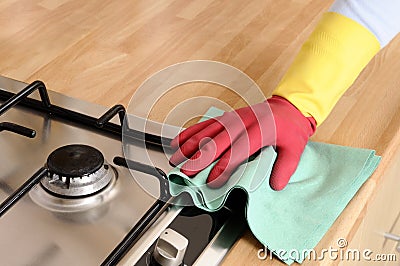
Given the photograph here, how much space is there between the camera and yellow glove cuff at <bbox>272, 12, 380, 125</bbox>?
901 millimetres

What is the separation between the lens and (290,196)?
77cm

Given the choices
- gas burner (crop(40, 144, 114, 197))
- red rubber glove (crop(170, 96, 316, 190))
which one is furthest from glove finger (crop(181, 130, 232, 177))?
gas burner (crop(40, 144, 114, 197))

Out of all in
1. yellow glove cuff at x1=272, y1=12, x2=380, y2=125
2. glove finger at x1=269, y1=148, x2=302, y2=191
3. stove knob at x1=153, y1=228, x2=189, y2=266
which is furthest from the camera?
yellow glove cuff at x1=272, y1=12, x2=380, y2=125

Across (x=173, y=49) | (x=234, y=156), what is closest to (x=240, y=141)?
(x=234, y=156)

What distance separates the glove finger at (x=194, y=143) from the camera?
79cm

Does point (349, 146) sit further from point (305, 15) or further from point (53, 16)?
point (53, 16)

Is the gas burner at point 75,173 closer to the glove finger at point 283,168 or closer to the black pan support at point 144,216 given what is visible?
the black pan support at point 144,216

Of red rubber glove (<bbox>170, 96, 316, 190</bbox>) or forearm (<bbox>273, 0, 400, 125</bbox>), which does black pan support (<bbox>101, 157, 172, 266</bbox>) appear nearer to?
red rubber glove (<bbox>170, 96, 316, 190</bbox>)

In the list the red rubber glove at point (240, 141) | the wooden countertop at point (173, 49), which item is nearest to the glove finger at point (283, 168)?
the red rubber glove at point (240, 141)

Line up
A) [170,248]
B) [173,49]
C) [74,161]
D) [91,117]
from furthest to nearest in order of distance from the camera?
[173,49] → [91,117] → [74,161] → [170,248]

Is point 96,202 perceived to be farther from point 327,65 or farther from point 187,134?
point 327,65

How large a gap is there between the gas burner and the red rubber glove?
87mm

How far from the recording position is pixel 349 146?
90 cm

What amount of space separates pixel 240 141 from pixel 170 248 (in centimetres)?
17
